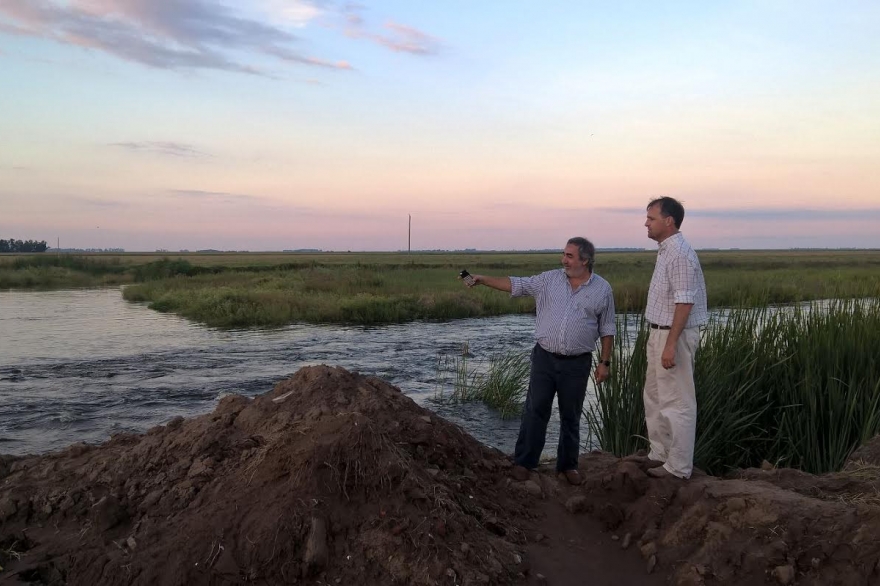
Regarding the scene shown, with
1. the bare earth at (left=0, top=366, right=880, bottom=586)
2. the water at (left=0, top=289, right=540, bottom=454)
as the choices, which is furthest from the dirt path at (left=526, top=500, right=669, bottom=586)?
the water at (left=0, top=289, right=540, bottom=454)

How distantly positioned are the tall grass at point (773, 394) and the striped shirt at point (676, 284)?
4.87 feet

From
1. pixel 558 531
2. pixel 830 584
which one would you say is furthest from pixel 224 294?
pixel 830 584

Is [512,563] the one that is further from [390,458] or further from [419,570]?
[390,458]

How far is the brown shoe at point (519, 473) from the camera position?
5.52m

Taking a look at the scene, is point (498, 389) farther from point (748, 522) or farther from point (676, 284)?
point (748, 522)

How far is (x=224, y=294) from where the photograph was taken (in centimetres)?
2642

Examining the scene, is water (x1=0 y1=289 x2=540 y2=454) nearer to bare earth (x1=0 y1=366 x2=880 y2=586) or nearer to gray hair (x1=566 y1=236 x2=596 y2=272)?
bare earth (x1=0 y1=366 x2=880 y2=586)

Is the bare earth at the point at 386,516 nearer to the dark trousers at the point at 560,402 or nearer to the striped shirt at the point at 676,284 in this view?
the dark trousers at the point at 560,402

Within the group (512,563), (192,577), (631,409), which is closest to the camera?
(192,577)

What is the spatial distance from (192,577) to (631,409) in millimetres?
4239

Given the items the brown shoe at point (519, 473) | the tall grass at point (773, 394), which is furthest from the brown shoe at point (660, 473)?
the tall grass at point (773, 394)

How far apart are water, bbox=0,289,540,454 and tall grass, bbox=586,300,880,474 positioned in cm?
266

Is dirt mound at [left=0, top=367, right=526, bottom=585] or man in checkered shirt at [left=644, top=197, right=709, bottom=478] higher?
man in checkered shirt at [left=644, top=197, right=709, bottom=478]

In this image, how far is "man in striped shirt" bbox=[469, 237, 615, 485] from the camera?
209 inches
